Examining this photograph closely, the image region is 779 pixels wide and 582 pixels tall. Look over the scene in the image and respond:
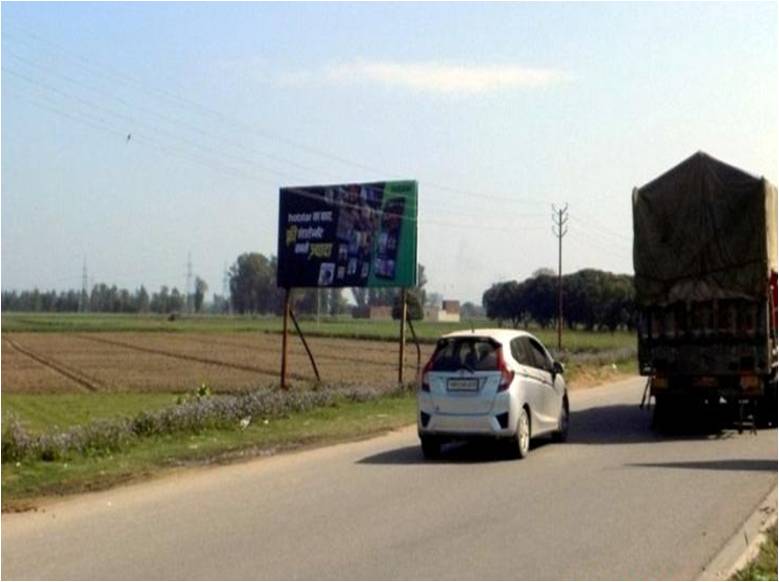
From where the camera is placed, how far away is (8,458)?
15.9 metres

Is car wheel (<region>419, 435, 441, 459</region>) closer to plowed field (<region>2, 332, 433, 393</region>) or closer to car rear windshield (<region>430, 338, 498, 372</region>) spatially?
car rear windshield (<region>430, 338, 498, 372</region>)

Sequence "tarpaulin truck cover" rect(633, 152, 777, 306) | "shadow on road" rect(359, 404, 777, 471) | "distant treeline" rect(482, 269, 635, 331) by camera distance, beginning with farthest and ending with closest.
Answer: "distant treeline" rect(482, 269, 635, 331) < "tarpaulin truck cover" rect(633, 152, 777, 306) < "shadow on road" rect(359, 404, 777, 471)

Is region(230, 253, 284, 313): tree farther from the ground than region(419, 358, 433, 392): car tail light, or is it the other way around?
region(230, 253, 284, 313): tree

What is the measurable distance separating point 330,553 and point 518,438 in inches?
265

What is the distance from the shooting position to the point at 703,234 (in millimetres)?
19891

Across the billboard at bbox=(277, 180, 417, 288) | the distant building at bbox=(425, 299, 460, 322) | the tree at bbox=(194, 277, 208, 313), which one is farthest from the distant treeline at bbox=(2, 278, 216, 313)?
the billboard at bbox=(277, 180, 417, 288)

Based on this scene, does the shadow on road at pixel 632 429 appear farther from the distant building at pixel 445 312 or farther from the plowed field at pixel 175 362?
the distant building at pixel 445 312

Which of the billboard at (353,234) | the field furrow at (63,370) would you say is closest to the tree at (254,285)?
the field furrow at (63,370)

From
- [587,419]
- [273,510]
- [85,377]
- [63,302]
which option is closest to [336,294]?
[63,302]

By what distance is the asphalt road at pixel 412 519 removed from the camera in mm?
9289

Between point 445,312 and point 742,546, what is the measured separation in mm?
103667

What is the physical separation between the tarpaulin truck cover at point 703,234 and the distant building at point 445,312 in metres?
84.0

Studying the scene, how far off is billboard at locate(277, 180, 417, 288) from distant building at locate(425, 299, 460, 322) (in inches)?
2894

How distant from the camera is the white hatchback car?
1602 centimetres
